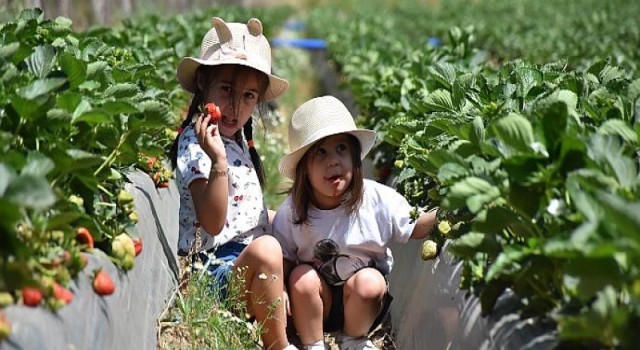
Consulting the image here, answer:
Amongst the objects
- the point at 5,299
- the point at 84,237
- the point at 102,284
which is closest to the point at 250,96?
the point at 84,237

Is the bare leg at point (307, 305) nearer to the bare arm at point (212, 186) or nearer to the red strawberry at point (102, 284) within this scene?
the bare arm at point (212, 186)

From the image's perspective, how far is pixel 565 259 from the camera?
2.62 m

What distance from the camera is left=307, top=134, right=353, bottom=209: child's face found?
411 centimetres

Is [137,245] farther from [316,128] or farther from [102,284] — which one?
[316,128]

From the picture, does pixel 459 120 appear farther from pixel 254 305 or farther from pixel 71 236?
pixel 71 236

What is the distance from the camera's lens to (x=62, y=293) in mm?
2598

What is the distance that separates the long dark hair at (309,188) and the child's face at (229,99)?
1.20ft

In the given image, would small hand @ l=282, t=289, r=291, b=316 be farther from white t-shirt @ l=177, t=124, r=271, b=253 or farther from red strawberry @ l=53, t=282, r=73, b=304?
red strawberry @ l=53, t=282, r=73, b=304

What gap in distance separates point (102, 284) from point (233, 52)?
5.78ft

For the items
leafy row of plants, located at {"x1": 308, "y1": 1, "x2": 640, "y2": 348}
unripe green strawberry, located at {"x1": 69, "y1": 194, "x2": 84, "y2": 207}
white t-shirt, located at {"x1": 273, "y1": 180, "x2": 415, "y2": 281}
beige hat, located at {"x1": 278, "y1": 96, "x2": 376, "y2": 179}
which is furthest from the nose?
unripe green strawberry, located at {"x1": 69, "y1": 194, "x2": 84, "y2": 207}

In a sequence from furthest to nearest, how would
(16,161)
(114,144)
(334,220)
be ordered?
(334,220) < (114,144) < (16,161)

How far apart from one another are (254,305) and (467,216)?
39.2 inches

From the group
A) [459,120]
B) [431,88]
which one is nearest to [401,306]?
[459,120]

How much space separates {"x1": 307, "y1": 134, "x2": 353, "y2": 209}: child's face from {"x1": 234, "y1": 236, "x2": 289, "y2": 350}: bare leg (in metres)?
0.36
